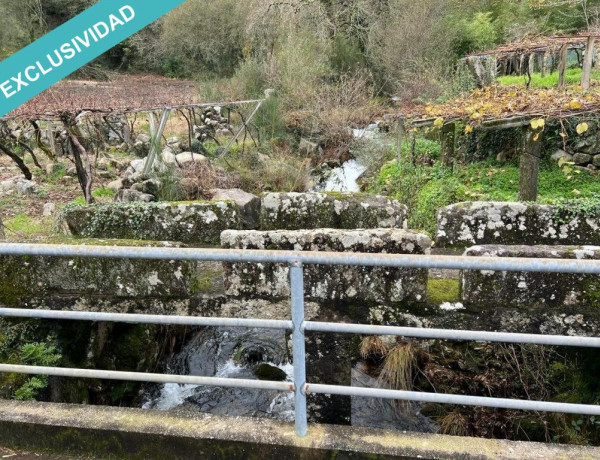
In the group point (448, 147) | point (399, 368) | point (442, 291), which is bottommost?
point (399, 368)

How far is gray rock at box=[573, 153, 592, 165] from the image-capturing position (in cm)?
917

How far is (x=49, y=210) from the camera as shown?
9156 mm

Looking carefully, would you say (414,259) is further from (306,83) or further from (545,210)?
(306,83)

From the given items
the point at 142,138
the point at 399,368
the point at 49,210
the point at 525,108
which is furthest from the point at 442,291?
the point at 142,138

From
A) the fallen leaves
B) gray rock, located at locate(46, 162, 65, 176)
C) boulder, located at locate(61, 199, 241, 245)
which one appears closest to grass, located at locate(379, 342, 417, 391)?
boulder, located at locate(61, 199, 241, 245)

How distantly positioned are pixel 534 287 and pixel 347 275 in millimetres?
1111

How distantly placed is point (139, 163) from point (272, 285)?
977 cm

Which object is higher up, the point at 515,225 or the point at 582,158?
the point at 582,158

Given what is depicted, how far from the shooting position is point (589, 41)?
380 inches

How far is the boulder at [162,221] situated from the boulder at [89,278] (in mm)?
1246

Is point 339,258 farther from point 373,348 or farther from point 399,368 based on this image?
point 373,348

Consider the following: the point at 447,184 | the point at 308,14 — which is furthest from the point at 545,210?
the point at 308,14

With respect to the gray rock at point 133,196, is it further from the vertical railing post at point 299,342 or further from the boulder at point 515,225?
the vertical railing post at point 299,342

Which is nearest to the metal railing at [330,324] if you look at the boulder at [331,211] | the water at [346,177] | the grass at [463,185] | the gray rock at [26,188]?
the boulder at [331,211]
